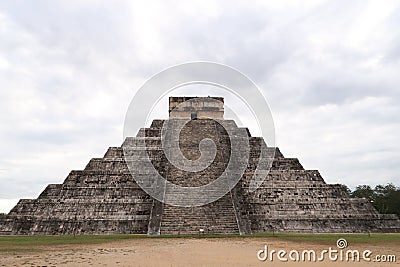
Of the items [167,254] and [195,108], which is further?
[195,108]

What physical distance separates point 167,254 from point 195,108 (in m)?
20.1

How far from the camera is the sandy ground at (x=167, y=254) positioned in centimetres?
943

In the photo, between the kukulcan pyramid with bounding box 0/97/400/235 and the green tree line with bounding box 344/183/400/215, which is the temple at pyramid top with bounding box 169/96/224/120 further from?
the green tree line with bounding box 344/183/400/215

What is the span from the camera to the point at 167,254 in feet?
35.6

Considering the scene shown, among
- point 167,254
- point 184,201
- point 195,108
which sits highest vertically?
point 195,108

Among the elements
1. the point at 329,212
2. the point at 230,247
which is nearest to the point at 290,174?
the point at 329,212

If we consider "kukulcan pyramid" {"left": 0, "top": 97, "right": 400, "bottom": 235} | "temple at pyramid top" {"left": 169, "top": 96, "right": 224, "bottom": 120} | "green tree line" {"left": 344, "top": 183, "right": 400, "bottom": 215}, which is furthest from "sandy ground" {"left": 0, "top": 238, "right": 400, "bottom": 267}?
"green tree line" {"left": 344, "top": 183, "right": 400, "bottom": 215}

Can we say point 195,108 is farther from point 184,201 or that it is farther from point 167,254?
point 167,254

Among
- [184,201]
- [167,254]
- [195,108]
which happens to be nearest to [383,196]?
[195,108]

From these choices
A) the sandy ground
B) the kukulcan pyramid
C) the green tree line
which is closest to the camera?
the sandy ground

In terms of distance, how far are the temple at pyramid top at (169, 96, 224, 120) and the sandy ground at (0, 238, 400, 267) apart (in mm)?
16315

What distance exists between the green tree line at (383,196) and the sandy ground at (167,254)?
24764 millimetres

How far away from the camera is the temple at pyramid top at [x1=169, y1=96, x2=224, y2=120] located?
30.4 m

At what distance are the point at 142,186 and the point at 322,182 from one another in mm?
8626
